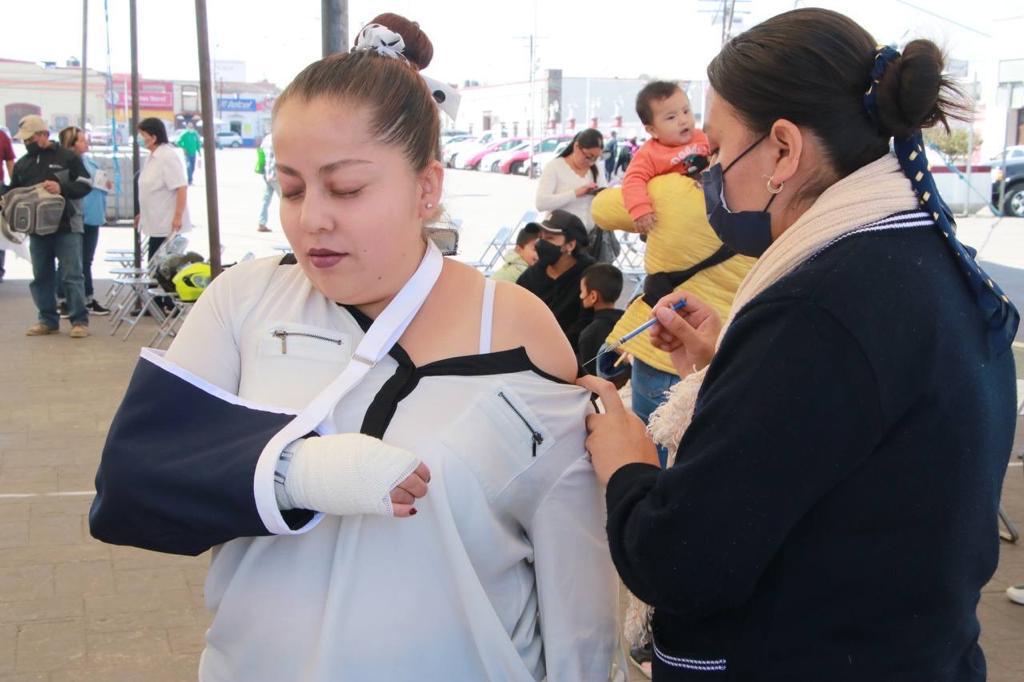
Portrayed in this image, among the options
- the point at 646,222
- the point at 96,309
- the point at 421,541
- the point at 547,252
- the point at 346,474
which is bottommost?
the point at 96,309

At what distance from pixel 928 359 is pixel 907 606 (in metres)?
0.33

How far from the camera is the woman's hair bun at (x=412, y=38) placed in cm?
199

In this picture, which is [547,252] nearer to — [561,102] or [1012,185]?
[1012,185]

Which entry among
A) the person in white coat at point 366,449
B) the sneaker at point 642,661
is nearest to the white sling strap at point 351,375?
the person in white coat at point 366,449

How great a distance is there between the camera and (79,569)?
4.60 m

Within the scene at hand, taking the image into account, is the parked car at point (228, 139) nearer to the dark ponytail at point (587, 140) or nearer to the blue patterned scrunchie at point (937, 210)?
the dark ponytail at point (587, 140)

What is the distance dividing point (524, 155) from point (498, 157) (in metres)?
2.45

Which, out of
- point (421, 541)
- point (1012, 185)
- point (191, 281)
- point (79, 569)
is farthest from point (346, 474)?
point (1012, 185)

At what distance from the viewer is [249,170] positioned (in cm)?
3953

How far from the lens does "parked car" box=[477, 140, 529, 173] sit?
1559 inches

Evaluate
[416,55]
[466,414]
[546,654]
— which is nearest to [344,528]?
[466,414]

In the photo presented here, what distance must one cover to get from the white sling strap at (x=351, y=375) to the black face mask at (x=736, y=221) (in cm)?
47

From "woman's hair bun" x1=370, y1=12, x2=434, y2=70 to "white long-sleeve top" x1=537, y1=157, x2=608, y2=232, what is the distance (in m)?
7.20

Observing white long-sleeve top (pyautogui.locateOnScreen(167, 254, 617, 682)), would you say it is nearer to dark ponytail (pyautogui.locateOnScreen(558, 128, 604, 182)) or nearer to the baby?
the baby
